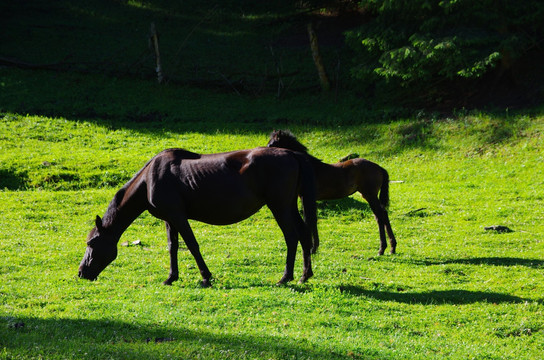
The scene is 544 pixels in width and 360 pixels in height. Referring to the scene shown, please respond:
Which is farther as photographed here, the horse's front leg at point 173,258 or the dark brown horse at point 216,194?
the horse's front leg at point 173,258

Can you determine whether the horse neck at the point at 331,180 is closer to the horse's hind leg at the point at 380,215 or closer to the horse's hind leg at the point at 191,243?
the horse's hind leg at the point at 380,215

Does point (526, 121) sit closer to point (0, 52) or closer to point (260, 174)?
point (260, 174)

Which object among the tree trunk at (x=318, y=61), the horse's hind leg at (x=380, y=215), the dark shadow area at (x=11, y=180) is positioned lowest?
the horse's hind leg at (x=380, y=215)

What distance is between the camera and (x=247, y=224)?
17.0 m

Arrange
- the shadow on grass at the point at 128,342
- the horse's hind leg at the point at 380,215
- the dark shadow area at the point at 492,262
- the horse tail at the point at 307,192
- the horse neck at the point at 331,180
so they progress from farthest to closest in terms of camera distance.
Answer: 1. the horse's hind leg at the point at 380,215
2. the horse neck at the point at 331,180
3. the dark shadow area at the point at 492,262
4. the horse tail at the point at 307,192
5. the shadow on grass at the point at 128,342

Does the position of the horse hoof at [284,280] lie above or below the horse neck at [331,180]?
Result: below

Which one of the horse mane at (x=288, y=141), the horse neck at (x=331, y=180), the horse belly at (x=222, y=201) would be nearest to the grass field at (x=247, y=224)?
the horse belly at (x=222, y=201)

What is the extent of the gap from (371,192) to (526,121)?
12.7 meters

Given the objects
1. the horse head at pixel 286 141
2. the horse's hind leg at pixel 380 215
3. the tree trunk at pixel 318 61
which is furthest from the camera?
the tree trunk at pixel 318 61

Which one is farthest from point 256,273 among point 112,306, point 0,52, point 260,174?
point 0,52

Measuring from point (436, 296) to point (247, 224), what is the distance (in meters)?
7.16

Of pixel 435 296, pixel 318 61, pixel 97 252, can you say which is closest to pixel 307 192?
pixel 435 296

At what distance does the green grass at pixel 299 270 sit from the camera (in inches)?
311

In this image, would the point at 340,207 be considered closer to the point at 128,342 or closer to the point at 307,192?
the point at 307,192
